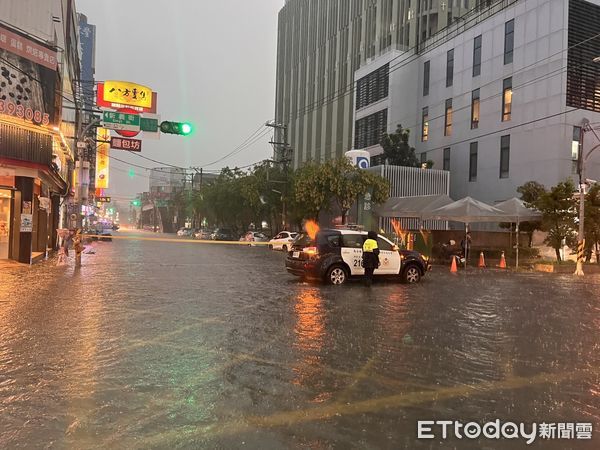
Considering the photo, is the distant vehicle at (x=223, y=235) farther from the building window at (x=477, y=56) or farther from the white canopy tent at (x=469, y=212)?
the white canopy tent at (x=469, y=212)

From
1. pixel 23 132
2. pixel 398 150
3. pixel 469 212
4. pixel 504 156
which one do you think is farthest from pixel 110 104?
pixel 504 156

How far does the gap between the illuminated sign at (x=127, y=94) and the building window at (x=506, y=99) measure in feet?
77.9

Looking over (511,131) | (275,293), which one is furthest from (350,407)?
(511,131)

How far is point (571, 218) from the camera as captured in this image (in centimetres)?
2230

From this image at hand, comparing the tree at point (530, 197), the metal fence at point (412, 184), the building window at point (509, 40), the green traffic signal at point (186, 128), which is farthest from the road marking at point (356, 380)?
the building window at point (509, 40)

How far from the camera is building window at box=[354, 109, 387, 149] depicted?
151 feet

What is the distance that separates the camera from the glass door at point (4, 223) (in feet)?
61.1

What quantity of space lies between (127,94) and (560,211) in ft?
71.2

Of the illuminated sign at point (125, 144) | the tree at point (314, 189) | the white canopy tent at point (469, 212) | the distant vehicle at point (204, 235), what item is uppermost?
the illuminated sign at point (125, 144)

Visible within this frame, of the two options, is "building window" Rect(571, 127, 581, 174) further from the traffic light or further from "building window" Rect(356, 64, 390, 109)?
the traffic light

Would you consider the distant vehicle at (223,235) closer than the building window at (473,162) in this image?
No

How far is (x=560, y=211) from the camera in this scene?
73.7 feet

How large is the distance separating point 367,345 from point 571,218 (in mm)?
19060

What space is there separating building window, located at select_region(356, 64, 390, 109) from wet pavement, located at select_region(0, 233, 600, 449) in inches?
1443
